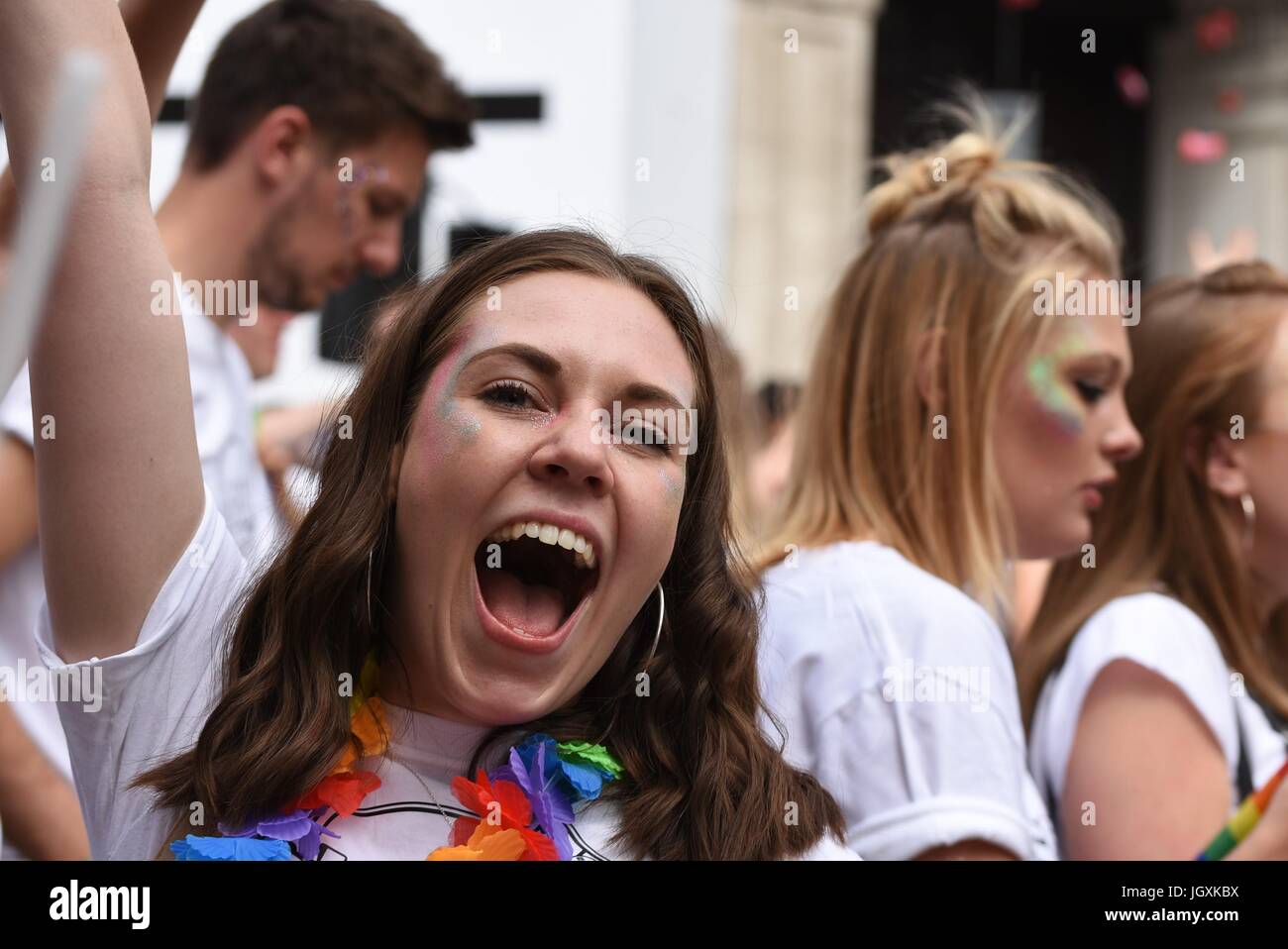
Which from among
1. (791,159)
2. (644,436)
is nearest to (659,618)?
(644,436)

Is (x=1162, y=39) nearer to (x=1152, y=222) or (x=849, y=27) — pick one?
(x=1152, y=222)

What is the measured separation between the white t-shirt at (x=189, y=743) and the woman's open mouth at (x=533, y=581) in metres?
0.11

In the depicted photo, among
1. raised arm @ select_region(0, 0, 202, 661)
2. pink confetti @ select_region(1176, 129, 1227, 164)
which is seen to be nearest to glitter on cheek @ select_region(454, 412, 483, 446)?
raised arm @ select_region(0, 0, 202, 661)

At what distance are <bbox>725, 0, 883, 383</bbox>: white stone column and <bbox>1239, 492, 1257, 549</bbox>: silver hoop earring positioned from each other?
3.67 meters

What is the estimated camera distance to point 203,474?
1833 mm

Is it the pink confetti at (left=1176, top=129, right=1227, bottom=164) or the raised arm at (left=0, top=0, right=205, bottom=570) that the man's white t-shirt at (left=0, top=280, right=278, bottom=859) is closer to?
the raised arm at (left=0, top=0, right=205, bottom=570)

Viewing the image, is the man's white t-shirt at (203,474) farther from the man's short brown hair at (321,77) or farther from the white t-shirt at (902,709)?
the white t-shirt at (902,709)

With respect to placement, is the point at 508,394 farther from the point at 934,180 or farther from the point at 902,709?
the point at 934,180

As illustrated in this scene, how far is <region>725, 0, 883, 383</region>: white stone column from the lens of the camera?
6.16 meters

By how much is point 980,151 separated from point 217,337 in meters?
1.20

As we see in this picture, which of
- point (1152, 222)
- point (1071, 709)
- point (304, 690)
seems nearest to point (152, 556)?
point (304, 690)

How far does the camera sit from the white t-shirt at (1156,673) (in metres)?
2.02

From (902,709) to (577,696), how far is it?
47cm
